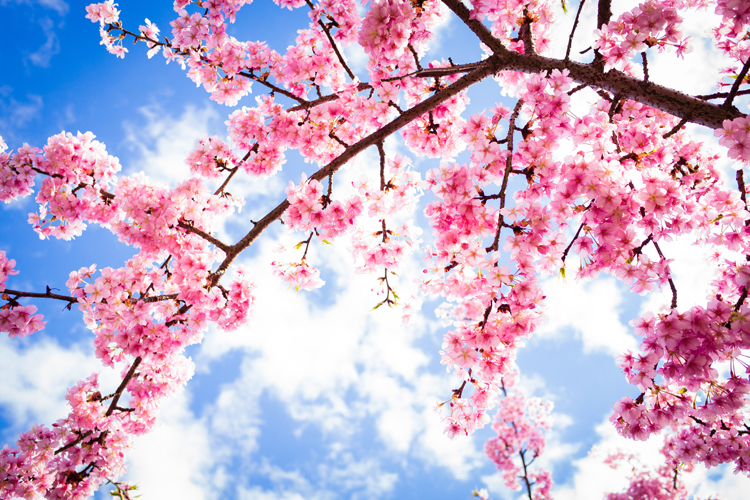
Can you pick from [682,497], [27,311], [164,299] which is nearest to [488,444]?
[682,497]

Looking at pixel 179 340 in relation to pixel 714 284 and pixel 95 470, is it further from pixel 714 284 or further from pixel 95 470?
pixel 714 284

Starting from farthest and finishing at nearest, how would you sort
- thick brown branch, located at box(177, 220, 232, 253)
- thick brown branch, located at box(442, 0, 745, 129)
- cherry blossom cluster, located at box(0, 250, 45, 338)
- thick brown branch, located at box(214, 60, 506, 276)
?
thick brown branch, located at box(177, 220, 232, 253)
cherry blossom cluster, located at box(0, 250, 45, 338)
thick brown branch, located at box(214, 60, 506, 276)
thick brown branch, located at box(442, 0, 745, 129)

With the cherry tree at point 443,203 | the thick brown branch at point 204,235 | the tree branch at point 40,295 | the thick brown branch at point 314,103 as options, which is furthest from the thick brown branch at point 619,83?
the tree branch at point 40,295

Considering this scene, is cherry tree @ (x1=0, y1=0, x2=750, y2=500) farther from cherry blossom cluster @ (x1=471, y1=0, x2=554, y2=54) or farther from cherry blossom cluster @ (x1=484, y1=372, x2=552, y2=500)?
cherry blossom cluster @ (x1=484, y1=372, x2=552, y2=500)

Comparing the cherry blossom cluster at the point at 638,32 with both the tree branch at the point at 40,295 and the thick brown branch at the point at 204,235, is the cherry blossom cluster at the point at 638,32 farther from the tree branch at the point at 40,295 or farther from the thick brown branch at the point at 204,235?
the tree branch at the point at 40,295

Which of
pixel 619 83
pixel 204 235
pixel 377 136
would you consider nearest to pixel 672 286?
pixel 619 83

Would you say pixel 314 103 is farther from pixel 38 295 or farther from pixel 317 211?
pixel 38 295

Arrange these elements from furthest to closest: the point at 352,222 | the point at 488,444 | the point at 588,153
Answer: the point at 488,444 < the point at 352,222 < the point at 588,153

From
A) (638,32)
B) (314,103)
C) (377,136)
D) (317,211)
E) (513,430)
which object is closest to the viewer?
(638,32)

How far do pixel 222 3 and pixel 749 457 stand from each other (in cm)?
928

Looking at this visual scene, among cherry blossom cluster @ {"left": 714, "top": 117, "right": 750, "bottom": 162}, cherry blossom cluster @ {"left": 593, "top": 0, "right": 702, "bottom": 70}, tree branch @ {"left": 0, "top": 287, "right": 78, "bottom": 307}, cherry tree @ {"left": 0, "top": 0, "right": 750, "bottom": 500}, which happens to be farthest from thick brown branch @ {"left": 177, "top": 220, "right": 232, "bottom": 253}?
cherry blossom cluster @ {"left": 714, "top": 117, "right": 750, "bottom": 162}

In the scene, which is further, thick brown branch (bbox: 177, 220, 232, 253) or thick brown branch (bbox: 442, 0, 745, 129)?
thick brown branch (bbox: 177, 220, 232, 253)

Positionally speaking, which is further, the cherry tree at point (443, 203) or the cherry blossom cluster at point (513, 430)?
the cherry blossom cluster at point (513, 430)

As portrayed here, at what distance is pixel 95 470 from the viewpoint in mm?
5195
